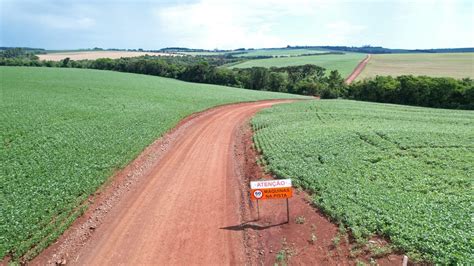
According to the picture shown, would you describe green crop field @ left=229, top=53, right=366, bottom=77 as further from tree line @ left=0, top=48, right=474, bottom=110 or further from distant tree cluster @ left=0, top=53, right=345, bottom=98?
tree line @ left=0, top=48, right=474, bottom=110

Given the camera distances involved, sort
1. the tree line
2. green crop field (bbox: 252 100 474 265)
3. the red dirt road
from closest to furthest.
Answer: green crop field (bbox: 252 100 474 265)
the red dirt road
the tree line

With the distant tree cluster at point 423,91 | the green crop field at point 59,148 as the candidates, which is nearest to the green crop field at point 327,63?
the distant tree cluster at point 423,91

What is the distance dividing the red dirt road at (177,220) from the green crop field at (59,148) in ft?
8.59

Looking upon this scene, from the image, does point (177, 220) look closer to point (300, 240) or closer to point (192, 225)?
point (192, 225)

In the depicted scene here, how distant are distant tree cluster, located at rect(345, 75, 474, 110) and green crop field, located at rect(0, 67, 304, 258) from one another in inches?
1813

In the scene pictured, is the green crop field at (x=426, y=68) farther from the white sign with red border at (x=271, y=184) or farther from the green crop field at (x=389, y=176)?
the white sign with red border at (x=271, y=184)

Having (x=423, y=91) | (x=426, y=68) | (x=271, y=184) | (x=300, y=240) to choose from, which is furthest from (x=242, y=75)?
(x=300, y=240)

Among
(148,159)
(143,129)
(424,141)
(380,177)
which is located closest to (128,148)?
(148,159)

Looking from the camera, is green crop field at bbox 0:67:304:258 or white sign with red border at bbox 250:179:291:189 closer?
white sign with red border at bbox 250:179:291:189

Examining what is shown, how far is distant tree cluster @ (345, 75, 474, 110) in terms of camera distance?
6425cm

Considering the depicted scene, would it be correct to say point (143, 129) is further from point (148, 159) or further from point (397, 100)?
point (397, 100)

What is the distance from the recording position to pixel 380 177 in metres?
18.3

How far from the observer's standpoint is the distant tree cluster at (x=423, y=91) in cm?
6425

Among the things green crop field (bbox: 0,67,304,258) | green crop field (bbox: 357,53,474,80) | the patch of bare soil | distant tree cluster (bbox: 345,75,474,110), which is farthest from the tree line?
the patch of bare soil
